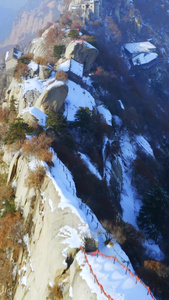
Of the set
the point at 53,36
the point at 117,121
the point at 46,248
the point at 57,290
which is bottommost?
the point at 117,121

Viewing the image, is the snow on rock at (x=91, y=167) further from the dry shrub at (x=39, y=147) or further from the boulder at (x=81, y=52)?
the boulder at (x=81, y=52)

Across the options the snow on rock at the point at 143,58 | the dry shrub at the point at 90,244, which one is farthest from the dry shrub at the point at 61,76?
the snow on rock at the point at 143,58

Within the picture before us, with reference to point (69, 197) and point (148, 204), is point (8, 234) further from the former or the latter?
point (148, 204)

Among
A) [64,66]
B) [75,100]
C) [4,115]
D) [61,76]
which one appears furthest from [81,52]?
[4,115]

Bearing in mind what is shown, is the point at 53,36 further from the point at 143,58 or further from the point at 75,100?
the point at 143,58

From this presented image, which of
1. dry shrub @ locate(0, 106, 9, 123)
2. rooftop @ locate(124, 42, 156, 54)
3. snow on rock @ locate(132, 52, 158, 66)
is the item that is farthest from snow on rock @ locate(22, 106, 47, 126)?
rooftop @ locate(124, 42, 156, 54)
